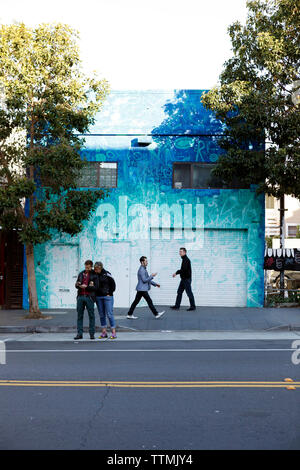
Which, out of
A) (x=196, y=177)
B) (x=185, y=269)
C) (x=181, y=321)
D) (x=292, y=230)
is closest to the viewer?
(x=181, y=321)

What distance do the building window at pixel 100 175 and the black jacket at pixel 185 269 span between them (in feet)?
11.8

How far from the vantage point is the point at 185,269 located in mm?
18016

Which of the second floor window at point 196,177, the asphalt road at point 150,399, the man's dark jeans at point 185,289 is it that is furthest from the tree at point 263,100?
the asphalt road at point 150,399

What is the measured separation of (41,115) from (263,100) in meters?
6.59

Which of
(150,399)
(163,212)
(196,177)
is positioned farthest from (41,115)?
(150,399)

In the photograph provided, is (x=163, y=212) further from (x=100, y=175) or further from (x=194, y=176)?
(x=100, y=175)

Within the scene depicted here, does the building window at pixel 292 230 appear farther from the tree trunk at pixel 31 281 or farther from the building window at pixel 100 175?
the tree trunk at pixel 31 281

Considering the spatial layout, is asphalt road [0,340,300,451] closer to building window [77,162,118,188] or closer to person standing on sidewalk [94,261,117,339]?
person standing on sidewalk [94,261,117,339]

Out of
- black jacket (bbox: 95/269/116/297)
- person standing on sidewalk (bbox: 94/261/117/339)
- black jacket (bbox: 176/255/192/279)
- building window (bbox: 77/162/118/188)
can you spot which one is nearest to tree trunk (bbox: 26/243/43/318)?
building window (bbox: 77/162/118/188)

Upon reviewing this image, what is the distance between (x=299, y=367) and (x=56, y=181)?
945 cm

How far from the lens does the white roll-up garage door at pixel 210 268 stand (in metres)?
19.4

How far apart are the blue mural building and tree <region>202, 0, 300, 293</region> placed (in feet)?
4.19

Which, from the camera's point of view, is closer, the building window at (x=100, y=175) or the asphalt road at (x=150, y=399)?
the asphalt road at (x=150, y=399)

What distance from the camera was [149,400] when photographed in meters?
7.05
